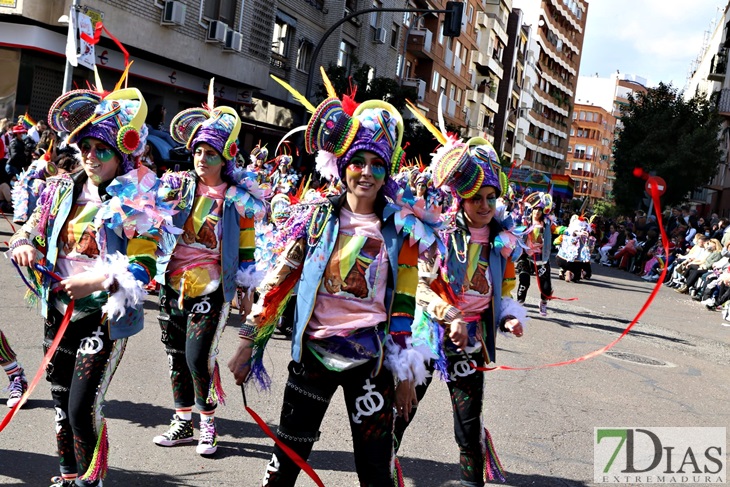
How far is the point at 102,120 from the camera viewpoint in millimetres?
4160

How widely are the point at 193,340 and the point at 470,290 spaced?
5.74 ft

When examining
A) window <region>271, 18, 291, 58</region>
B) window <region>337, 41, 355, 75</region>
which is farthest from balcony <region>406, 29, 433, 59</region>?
window <region>271, 18, 291, 58</region>

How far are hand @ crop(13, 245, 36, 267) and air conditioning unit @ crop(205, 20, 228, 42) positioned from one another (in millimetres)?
20233

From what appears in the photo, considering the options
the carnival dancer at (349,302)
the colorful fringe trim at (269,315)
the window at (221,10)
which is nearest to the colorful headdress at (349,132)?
the carnival dancer at (349,302)

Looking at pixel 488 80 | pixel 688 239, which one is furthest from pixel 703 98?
pixel 488 80

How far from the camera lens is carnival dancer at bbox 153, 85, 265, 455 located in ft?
17.5

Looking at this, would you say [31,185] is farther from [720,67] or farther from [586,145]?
[586,145]

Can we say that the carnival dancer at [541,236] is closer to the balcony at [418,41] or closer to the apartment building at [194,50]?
the apartment building at [194,50]

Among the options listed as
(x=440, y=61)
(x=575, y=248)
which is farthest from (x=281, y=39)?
(x=440, y=61)

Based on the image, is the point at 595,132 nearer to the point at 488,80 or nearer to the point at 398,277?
the point at 488,80

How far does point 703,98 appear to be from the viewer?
137 ft

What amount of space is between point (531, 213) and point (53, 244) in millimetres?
10952

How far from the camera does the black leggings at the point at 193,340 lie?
Result: 5.31 metres

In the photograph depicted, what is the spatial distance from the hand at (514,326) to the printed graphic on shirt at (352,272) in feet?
4.18
